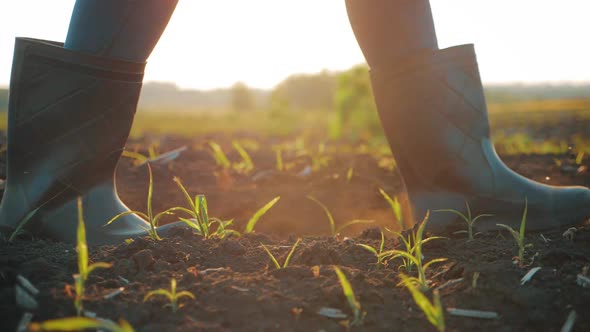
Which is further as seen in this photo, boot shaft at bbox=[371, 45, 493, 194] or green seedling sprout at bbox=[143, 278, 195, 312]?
boot shaft at bbox=[371, 45, 493, 194]

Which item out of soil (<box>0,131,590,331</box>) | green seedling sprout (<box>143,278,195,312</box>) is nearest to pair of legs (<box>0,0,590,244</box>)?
soil (<box>0,131,590,331</box>)

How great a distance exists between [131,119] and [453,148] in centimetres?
125

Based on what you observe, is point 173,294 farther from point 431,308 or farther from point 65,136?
point 65,136

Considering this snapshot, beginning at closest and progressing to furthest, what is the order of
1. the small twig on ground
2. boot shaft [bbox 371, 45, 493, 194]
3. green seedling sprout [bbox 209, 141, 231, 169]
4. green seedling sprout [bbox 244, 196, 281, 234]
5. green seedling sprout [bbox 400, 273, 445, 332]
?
1. green seedling sprout [bbox 400, 273, 445, 332]
2. the small twig on ground
3. green seedling sprout [bbox 244, 196, 281, 234]
4. boot shaft [bbox 371, 45, 493, 194]
5. green seedling sprout [bbox 209, 141, 231, 169]

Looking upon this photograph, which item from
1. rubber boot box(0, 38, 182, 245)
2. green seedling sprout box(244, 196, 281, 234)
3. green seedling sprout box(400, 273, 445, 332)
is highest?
rubber boot box(0, 38, 182, 245)

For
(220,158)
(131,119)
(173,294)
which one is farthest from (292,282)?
(220,158)

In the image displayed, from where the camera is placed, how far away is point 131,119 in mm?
1859

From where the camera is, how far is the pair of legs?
1683mm

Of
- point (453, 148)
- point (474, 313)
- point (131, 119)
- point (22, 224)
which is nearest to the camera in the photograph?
point (474, 313)

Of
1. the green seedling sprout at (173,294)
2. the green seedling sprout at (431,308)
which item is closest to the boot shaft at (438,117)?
the green seedling sprout at (431,308)

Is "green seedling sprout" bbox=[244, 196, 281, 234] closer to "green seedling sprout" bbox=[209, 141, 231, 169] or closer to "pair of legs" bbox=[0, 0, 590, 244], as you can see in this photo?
"pair of legs" bbox=[0, 0, 590, 244]

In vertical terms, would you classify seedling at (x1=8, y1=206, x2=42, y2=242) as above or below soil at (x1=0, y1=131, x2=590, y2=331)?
above

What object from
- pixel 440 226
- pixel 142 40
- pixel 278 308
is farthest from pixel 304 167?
pixel 278 308

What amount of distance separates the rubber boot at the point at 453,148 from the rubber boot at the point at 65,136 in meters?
0.99
